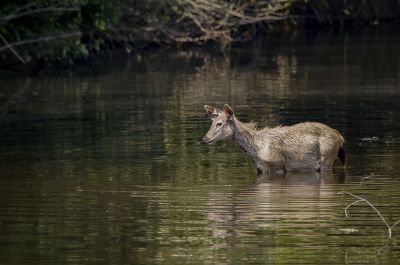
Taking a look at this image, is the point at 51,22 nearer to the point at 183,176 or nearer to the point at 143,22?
the point at 143,22

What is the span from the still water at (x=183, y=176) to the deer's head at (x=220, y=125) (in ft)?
1.42

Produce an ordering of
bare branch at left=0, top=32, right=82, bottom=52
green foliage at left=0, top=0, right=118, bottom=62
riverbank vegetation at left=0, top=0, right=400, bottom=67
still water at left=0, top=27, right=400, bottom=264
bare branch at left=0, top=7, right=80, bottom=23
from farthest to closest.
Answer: riverbank vegetation at left=0, top=0, right=400, bottom=67 < green foliage at left=0, top=0, right=118, bottom=62 < bare branch at left=0, top=32, right=82, bottom=52 < bare branch at left=0, top=7, right=80, bottom=23 < still water at left=0, top=27, right=400, bottom=264

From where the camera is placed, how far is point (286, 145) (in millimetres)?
18422

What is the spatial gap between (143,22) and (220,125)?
21.6m

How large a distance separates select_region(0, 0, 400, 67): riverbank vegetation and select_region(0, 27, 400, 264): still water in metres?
1.26

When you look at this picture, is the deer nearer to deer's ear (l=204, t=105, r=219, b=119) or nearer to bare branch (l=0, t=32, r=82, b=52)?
deer's ear (l=204, t=105, r=219, b=119)

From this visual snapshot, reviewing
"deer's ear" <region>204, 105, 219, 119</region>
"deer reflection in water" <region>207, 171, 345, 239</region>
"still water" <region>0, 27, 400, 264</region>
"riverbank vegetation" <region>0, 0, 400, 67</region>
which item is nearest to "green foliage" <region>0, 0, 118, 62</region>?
"riverbank vegetation" <region>0, 0, 400, 67</region>

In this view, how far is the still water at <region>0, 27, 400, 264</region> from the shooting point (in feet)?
42.9

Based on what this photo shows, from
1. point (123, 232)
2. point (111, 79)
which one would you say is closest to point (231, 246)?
point (123, 232)

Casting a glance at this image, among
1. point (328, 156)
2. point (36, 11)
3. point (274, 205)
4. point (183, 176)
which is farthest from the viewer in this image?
point (36, 11)

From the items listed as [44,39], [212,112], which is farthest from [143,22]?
[212,112]

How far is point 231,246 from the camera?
13000 millimetres

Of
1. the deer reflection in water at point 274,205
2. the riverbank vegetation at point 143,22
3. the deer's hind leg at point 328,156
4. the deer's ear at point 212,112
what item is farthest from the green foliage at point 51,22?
the deer reflection in water at point 274,205

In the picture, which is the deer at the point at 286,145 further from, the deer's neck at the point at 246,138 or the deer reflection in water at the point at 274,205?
the deer reflection in water at the point at 274,205
